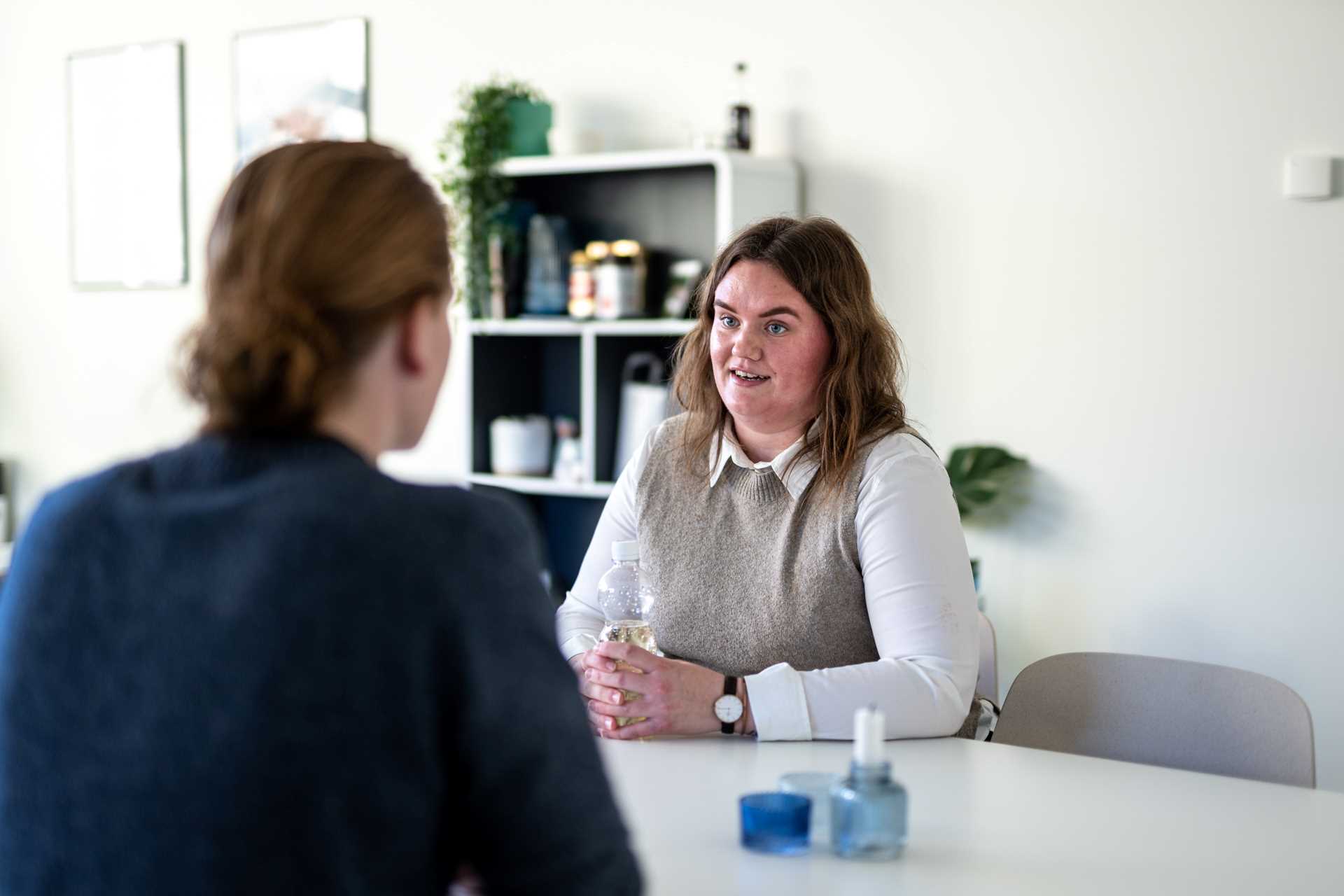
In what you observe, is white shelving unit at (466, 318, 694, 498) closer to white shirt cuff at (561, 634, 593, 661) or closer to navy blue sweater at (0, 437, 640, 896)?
white shirt cuff at (561, 634, 593, 661)

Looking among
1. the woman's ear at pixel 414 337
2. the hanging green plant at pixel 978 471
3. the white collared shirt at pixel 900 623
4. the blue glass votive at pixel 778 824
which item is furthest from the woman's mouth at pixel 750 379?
the hanging green plant at pixel 978 471

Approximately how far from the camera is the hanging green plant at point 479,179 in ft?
12.2

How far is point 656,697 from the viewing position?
1.64m

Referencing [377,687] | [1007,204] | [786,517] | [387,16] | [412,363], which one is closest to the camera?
[377,687]

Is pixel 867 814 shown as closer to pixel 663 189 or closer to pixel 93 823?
pixel 93 823

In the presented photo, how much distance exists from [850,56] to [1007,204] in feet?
Answer: 1.89

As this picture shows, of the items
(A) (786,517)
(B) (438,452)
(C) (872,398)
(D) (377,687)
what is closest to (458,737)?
(D) (377,687)

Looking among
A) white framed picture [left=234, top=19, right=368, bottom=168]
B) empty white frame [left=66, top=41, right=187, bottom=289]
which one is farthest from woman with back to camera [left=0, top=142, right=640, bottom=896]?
empty white frame [left=66, top=41, right=187, bottom=289]

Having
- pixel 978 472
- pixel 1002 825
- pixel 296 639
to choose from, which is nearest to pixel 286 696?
pixel 296 639

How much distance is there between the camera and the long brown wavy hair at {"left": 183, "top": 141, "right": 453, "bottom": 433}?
0.83 metres

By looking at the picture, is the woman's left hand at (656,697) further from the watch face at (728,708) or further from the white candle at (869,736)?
the white candle at (869,736)

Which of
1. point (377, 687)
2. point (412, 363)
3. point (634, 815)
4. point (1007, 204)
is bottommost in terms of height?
point (634, 815)

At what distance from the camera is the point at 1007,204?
3.30m

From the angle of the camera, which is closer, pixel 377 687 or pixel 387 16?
pixel 377 687
